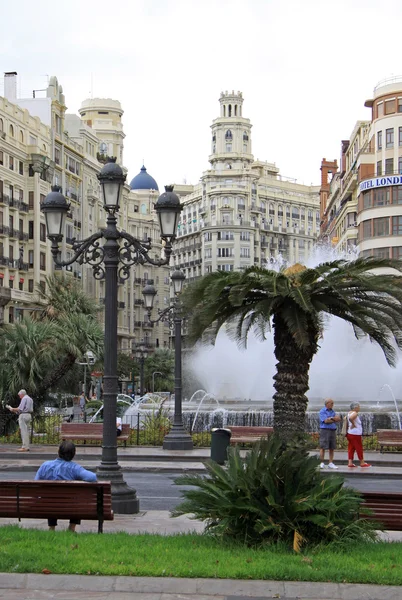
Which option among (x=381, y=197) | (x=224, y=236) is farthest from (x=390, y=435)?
(x=224, y=236)

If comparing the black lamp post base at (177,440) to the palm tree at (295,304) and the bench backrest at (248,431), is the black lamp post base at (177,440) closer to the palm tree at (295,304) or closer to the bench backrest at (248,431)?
the bench backrest at (248,431)

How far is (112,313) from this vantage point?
15.2 meters

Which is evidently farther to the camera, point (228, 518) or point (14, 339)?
point (14, 339)

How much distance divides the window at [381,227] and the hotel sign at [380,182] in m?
2.45

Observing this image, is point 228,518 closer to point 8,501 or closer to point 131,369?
point 8,501

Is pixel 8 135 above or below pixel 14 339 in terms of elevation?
above

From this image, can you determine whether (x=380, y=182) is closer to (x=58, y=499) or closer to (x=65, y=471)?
(x=65, y=471)

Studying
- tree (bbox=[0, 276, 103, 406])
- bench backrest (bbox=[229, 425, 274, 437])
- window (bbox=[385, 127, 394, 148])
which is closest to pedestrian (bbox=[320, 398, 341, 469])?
bench backrest (bbox=[229, 425, 274, 437])

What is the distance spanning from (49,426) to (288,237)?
138370 mm

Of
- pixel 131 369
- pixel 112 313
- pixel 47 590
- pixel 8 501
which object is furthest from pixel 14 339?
pixel 131 369

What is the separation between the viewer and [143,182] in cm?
15725

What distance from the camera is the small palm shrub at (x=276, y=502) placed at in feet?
35.4

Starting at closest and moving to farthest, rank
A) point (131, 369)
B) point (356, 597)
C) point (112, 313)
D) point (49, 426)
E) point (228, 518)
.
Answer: point (356, 597), point (228, 518), point (112, 313), point (49, 426), point (131, 369)

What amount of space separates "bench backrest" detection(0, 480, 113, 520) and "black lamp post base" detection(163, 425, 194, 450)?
16.0 m
